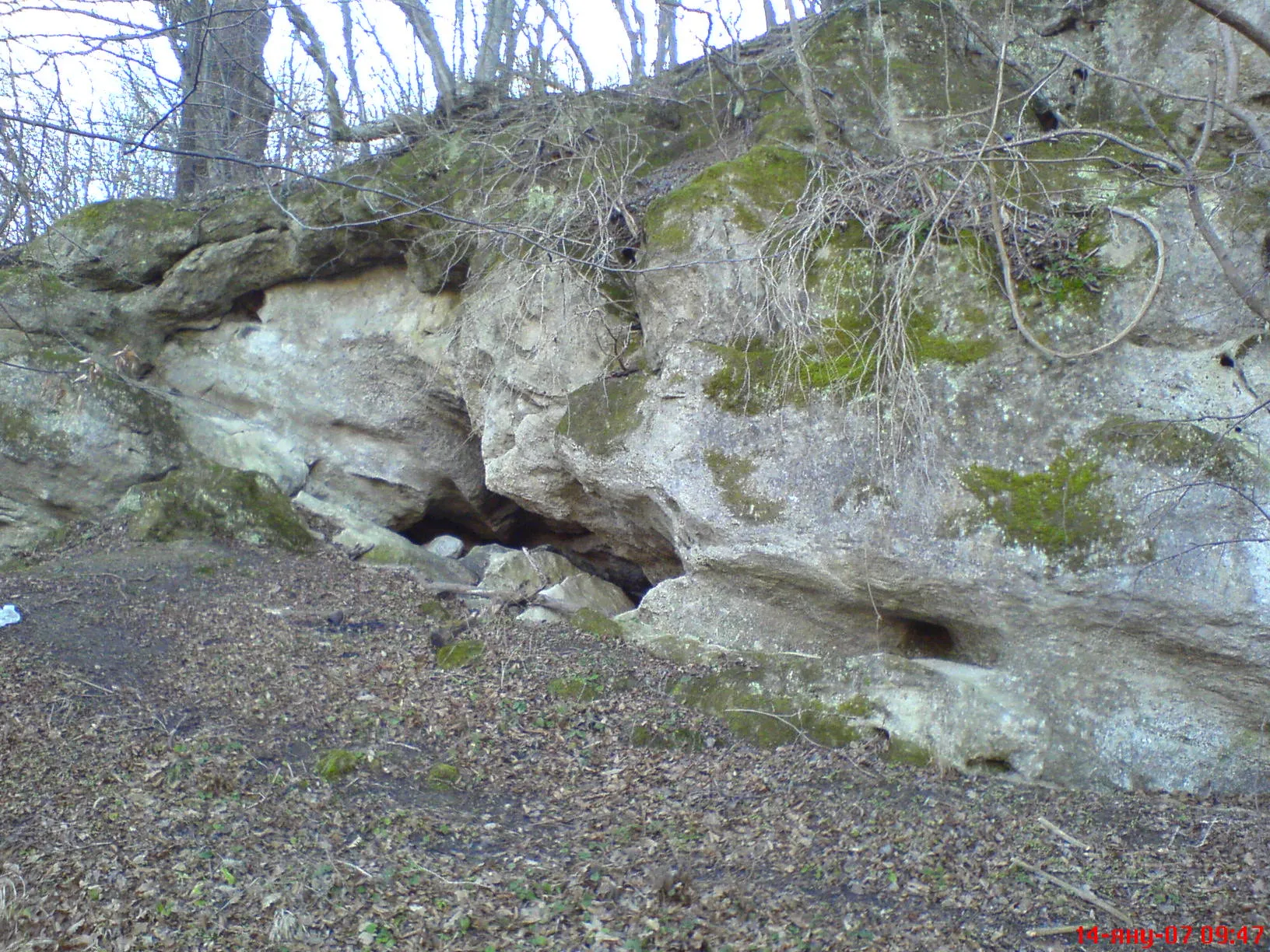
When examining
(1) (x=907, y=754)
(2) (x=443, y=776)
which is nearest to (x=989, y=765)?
(1) (x=907, y=754)

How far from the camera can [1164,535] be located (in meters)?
4.52

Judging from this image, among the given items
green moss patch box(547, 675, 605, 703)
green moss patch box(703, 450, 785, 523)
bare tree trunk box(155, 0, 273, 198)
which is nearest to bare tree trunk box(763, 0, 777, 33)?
bare tree trunk box(155, 0, 273, 198)

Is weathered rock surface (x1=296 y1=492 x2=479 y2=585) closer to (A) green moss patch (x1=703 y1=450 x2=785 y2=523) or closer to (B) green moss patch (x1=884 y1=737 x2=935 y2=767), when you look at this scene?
(A) green moss patch (x1=703 y1=450 x2=785 y2=523)

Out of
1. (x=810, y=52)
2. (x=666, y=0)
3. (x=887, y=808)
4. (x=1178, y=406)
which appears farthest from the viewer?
(x=810, y=52)

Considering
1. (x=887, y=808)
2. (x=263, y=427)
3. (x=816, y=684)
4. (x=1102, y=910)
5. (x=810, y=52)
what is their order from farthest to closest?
(x=263, y=427) → (x=810, y=52) → (x=816, y=684) → (x=887, y=808) → (x=1102, y=910)

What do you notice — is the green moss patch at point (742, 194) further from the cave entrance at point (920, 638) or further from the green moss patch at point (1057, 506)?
the cave entrance at point (920, 638)

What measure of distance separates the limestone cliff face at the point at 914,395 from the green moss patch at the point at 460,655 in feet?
3.11

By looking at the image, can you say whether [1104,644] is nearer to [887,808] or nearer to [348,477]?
[887,808]

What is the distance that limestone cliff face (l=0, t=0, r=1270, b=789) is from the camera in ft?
15.2

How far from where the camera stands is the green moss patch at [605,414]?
583 cm

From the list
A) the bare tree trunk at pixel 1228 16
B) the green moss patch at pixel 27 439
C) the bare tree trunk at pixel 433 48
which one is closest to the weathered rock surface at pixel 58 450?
the green moss patch at pixel 27 439

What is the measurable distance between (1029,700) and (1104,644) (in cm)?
43

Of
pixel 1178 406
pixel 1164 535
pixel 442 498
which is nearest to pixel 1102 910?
pixel 1164 535

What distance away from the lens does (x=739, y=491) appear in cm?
534
